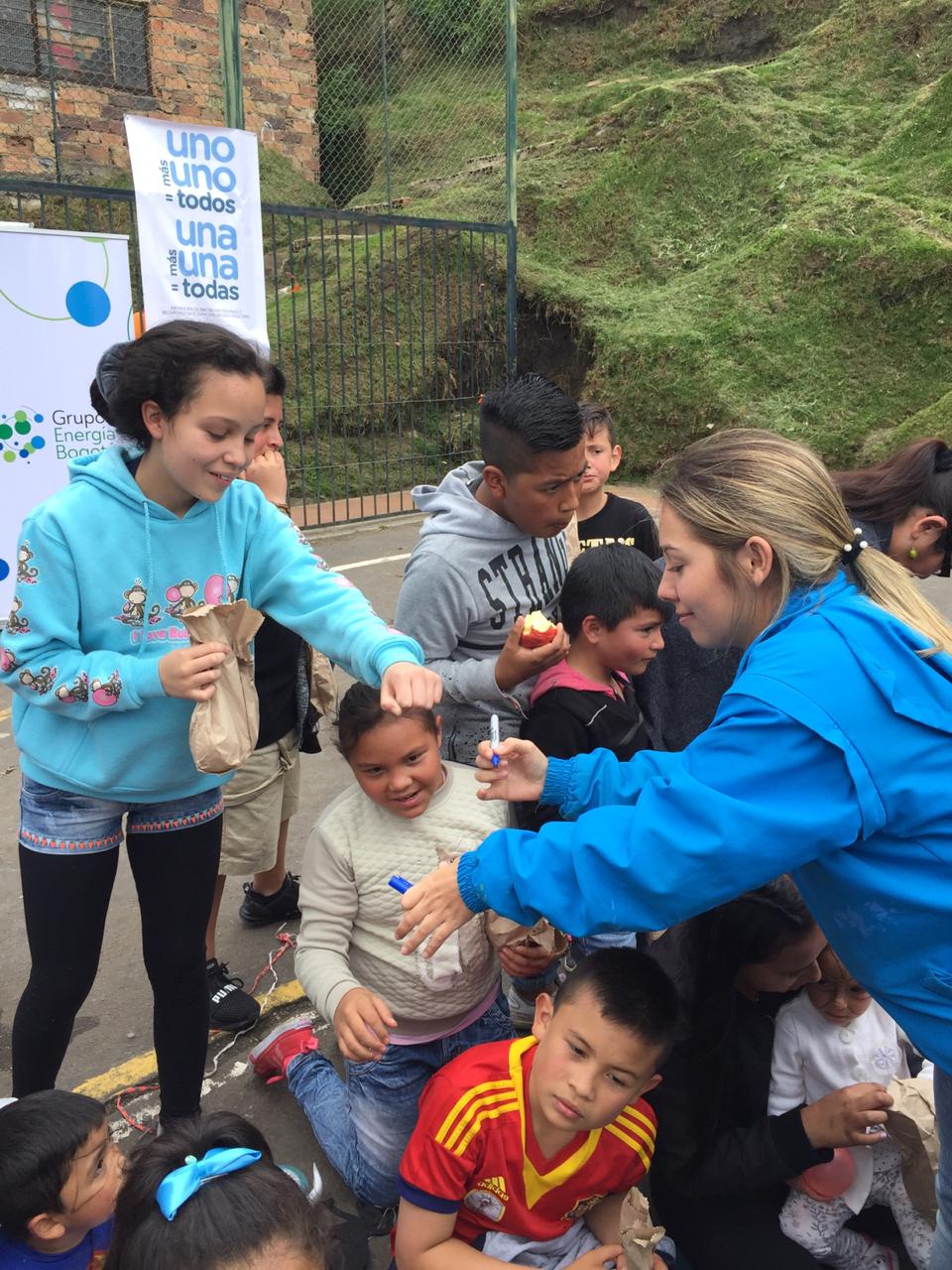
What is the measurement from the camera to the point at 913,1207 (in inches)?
83.3

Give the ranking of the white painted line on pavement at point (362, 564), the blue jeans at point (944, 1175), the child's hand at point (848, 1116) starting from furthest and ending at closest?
the white painted line on pavement at point (362, 564)
the child's hand at point (848, 1116)
the blue jeans at point (944, 1175)

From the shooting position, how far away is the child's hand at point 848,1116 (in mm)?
1945

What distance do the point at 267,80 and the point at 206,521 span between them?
14451mm

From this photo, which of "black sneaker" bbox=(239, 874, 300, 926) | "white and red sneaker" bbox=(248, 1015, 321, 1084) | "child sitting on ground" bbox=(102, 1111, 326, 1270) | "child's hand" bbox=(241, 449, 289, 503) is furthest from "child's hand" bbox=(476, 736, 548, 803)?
"black sneaker" bbox=(239, 874, 300, 926)

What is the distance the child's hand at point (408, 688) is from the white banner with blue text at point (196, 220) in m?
4.49

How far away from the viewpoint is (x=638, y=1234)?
68.7 inches

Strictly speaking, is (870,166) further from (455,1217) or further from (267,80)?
(455,1217)

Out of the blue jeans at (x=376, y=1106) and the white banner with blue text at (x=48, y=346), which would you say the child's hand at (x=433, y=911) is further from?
the white banner with blue text at (x=48, y=346)

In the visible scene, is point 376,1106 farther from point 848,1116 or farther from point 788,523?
point 788,523

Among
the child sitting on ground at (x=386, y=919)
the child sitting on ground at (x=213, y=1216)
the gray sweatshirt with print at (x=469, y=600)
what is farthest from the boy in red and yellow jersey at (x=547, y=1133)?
the gray sweatshirt with print at (x=469, y=600)

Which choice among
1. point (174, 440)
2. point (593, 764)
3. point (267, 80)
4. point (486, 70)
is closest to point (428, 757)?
point (593, 764)

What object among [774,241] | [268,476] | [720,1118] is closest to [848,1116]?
[720,1118]

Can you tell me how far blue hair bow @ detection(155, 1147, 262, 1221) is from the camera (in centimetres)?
132

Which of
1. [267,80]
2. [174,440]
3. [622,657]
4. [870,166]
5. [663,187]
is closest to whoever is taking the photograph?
[174,440]
